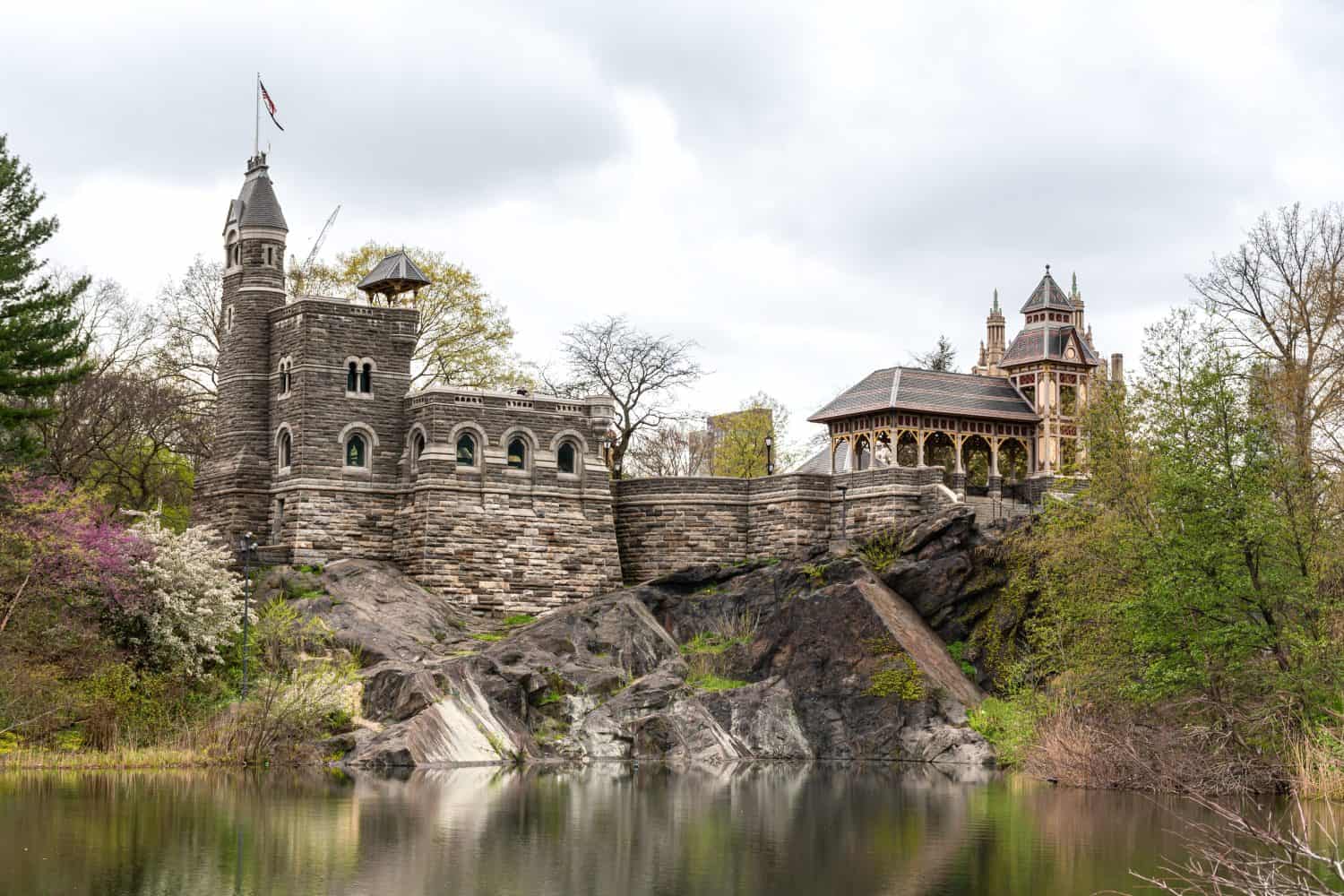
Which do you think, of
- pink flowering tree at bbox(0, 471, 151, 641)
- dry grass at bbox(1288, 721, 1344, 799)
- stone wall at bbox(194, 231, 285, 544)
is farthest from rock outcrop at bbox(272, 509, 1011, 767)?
dry grass at bbox(1288, 721, 1344, 799)

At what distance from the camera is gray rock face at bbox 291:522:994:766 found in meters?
A: 43.1

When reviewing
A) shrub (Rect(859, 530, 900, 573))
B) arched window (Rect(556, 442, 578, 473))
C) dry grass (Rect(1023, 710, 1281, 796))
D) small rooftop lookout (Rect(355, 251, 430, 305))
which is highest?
small rooftop lookout (Rect(355, 251, 430, 305))

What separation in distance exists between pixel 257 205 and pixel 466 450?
10.5 m

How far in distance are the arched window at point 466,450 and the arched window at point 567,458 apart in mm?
3019

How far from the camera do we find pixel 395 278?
183ft

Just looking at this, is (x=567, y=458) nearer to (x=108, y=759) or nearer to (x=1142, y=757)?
(x=108, y=759)

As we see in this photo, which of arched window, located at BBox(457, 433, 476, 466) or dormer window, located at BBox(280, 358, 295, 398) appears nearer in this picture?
arched window, located at BBox(457, 433, 476, 466)

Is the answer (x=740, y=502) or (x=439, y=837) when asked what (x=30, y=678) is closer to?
(x=439, y=837)

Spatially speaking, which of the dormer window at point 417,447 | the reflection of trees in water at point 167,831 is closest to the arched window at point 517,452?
the dormer window at point 417,447

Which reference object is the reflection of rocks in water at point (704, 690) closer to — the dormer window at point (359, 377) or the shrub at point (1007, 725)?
the shrub at point (1007, 725)

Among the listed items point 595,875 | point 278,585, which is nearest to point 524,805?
point 595,875

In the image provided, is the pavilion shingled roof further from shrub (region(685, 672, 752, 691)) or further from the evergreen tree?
the evergreen tree

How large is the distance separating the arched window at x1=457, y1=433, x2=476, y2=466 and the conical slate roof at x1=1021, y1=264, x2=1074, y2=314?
22.3m

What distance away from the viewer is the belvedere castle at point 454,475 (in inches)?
2053
